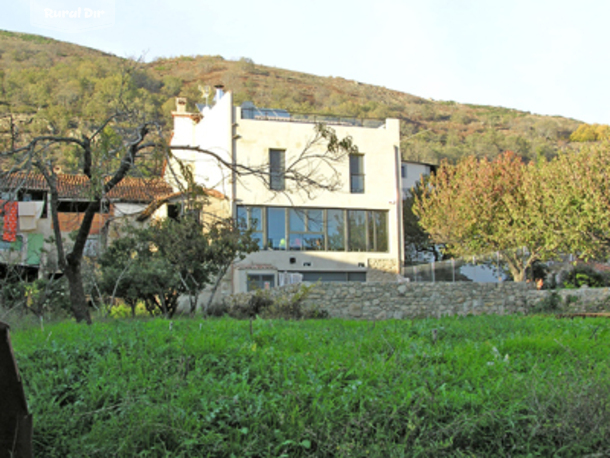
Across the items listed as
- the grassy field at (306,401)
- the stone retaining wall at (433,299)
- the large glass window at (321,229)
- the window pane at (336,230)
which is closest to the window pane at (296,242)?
the large glass window at (321,229)

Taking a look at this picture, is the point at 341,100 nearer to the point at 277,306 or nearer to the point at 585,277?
the point at 585,277

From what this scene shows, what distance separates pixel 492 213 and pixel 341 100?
211 ft

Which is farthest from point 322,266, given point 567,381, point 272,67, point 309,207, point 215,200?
point 272,67

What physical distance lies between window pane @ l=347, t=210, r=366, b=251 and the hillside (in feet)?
103

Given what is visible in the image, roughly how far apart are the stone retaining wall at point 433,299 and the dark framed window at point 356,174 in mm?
10689

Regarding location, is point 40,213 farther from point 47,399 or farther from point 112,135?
point 47,399

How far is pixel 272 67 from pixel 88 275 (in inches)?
4022

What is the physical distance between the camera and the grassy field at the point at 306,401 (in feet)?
12.8

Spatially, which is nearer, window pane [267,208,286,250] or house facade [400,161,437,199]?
window pane [267,208,286,250]

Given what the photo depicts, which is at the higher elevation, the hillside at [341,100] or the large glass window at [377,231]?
the hillside at [341,100]

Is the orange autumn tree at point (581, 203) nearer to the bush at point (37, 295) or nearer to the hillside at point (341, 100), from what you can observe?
the bush at point (37, 295)

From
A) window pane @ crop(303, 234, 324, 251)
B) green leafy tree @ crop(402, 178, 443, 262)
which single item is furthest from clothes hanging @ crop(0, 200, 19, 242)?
green leafy tree @ crop(402, 178, 443, 262)

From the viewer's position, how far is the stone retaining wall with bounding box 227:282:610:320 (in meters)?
18.1

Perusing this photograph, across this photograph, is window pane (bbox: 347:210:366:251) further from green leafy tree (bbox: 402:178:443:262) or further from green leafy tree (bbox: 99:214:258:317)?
green leafy tree (bbox: 99:214:258:317)
